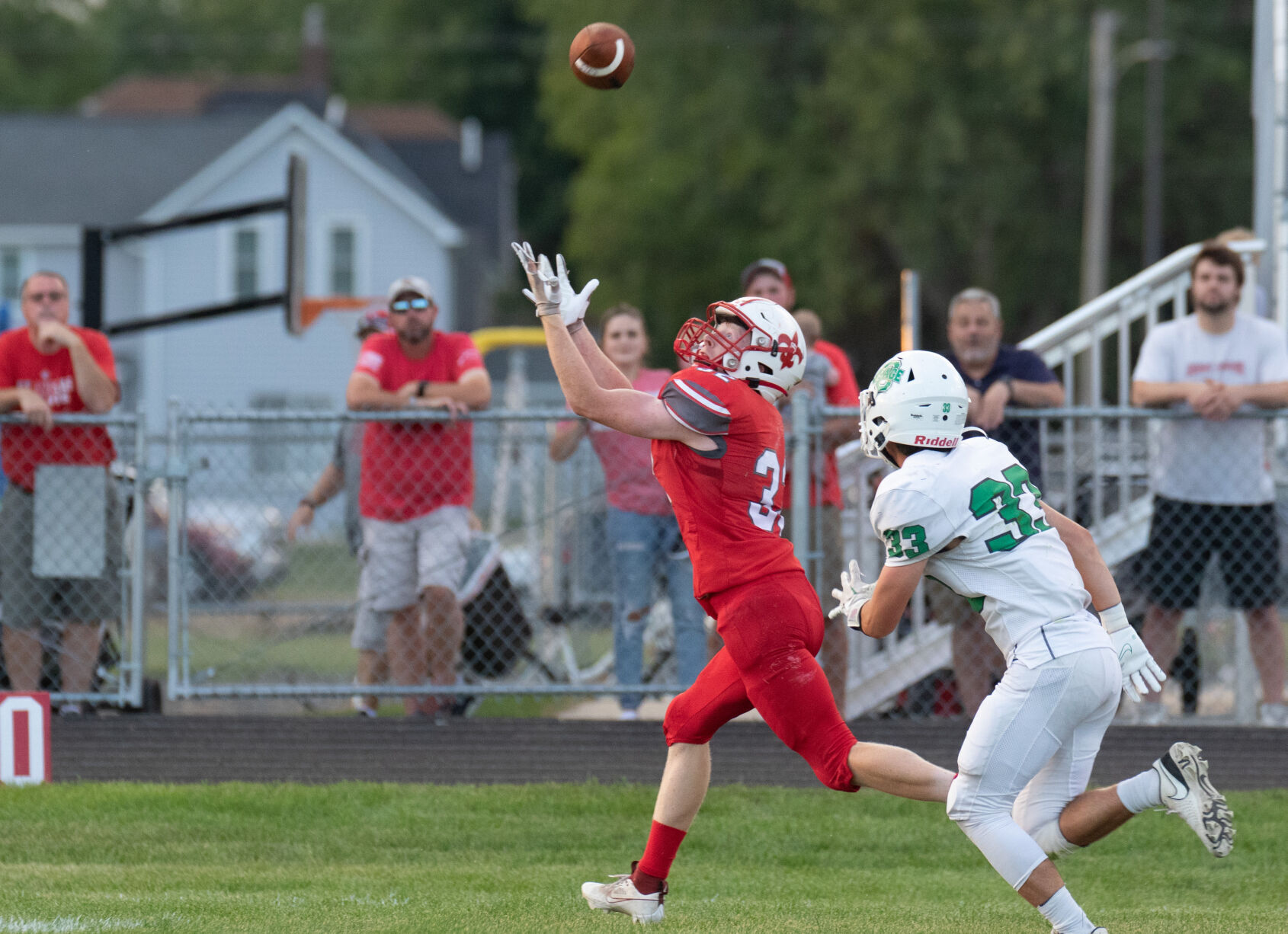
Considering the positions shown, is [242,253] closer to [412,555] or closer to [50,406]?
[50,406]

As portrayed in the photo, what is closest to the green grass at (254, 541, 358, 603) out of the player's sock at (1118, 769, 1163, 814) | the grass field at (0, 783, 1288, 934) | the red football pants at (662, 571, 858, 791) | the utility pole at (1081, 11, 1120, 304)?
the grass field at (0, 783, 1288, 934)

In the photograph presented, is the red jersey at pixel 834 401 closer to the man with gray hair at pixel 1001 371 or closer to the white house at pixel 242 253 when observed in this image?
the man with gray hair at pixel 1001 371

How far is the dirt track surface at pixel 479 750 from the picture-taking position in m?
7.54

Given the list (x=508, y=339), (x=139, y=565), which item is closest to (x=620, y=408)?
(x=139, y=565)

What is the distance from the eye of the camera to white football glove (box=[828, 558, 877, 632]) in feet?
16.1

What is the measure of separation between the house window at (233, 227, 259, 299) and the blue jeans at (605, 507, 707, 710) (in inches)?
1183

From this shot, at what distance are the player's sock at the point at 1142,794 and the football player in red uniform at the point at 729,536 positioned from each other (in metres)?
0.51

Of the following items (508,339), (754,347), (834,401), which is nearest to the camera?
(754,347)

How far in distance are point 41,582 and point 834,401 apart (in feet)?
13.2

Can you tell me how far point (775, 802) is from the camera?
717 cm

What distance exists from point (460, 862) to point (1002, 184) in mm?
26007

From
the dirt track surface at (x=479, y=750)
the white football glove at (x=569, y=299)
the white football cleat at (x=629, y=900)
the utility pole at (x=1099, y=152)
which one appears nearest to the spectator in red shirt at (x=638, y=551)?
the dirt track surface at (x=479, y=750)

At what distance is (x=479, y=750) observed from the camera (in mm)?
7836

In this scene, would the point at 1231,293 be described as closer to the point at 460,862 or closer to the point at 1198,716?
the point at 1198,716
